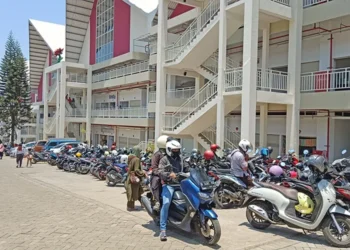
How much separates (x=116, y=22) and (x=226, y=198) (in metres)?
26.1

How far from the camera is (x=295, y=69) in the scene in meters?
13.2

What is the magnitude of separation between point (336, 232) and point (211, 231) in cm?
194

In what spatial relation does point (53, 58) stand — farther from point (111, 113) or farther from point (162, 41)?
point (162, 41)

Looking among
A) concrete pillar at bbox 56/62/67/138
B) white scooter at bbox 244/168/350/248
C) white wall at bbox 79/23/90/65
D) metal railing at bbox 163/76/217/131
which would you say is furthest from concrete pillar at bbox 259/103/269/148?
white wall at bbox 79/23/90/65

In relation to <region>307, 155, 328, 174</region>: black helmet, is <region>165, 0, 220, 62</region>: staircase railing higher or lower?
higher

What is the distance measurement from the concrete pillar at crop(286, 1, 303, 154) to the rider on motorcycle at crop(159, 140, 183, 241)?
321 inches

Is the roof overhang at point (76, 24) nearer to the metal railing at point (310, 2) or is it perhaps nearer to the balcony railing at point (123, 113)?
the balcony railing at point (123, 113)

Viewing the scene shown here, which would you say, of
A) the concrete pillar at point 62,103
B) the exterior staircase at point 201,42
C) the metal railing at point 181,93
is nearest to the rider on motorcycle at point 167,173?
the exterior staircase at point 201,42

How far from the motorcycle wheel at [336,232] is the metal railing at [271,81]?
8109 mm

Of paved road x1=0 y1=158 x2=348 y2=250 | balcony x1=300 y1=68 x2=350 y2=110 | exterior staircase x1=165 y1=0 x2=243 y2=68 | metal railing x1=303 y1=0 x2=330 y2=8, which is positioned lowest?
paved road x1=0 y1=158 x2=348 y2=250

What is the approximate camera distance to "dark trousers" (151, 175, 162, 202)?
20.9 ft

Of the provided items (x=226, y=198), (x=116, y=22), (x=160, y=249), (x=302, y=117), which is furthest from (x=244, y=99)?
(x=116, y=22)

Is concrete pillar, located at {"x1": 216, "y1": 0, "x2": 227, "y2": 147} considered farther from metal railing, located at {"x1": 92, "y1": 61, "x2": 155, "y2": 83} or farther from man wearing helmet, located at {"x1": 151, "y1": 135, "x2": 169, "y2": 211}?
metal railing, located at {"x1": 92, "y1": 61, "x2": 155, "y2": 83}

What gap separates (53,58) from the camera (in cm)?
4478
